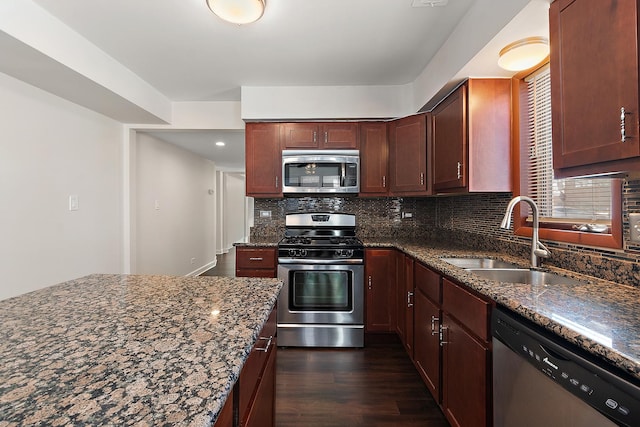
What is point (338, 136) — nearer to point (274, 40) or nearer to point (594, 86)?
point (274, 40)

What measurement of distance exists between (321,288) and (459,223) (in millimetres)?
1432

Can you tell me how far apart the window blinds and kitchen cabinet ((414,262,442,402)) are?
0.80 m

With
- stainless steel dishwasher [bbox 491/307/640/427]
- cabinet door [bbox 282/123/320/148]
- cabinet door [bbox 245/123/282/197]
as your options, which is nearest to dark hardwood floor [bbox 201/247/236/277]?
cabinet door [bbox 245/123/282/197]

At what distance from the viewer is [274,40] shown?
2.05m

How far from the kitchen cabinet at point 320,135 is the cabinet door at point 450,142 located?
80 centimetres

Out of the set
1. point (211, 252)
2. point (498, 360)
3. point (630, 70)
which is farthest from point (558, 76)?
point (211, 252)

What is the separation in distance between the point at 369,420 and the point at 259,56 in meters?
2.67

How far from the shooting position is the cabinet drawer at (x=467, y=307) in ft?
3.96

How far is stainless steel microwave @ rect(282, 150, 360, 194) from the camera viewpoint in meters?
2.84

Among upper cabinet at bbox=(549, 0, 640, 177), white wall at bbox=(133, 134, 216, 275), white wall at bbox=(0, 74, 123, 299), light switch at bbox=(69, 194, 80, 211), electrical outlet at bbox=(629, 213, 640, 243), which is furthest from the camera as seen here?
white wall at bbox=(133, 134, 216, 275)

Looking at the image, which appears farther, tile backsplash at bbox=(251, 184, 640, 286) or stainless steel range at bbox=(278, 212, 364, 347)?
stainless steel range at bbox=(278, 212, 364, 347)

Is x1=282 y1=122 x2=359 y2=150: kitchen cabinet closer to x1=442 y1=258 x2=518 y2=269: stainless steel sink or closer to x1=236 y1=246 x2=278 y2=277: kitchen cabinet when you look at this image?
x1=236 y1=246 x2=278 y2=277: kitchen cabinet

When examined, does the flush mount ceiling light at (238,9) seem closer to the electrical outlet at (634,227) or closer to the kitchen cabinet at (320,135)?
the kitchen cabinet at (320,135)

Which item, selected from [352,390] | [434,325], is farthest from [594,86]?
[352,390]
